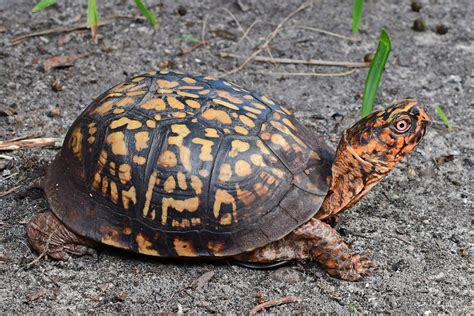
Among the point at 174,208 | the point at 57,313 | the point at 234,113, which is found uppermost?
the point at 234,113

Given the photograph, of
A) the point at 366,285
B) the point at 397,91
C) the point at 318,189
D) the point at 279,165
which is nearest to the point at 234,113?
the point at 279,165

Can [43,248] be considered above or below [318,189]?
below

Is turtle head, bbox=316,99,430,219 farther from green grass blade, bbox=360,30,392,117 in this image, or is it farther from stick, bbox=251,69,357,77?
stick, bbox=251,69,357,77

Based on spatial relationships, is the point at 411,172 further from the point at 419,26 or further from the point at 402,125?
the point at 419,26

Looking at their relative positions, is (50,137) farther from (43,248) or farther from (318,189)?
(318,189)

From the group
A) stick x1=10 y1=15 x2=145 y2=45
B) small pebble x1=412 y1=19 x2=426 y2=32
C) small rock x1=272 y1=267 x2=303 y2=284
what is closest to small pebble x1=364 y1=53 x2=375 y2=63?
small pebble x1=412 y1=19 x2=426 y2=32

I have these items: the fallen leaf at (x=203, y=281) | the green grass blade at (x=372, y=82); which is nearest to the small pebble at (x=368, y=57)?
the green grass blade at (x=372, y=82)

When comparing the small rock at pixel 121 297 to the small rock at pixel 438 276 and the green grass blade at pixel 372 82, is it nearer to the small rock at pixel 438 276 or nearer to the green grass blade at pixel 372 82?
the small rock at pixel 438 276
